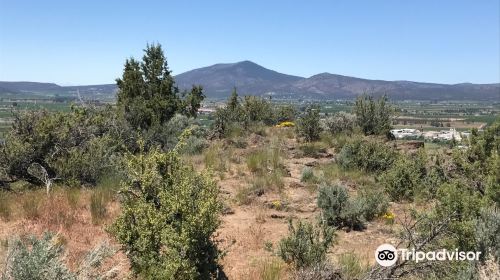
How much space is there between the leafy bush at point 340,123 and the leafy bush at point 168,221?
43.7 ft

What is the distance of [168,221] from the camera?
17.0 ft

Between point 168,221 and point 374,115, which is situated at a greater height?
point 374,115

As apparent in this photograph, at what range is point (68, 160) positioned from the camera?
1000cm

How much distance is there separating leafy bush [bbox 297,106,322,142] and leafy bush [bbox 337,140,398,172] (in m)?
3.53

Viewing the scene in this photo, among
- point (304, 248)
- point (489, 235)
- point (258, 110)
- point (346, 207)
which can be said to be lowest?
point (346, 207)

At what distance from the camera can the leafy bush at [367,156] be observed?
42.4 ft

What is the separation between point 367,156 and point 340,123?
5386 millimetres

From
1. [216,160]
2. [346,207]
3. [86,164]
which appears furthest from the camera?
[216,160]

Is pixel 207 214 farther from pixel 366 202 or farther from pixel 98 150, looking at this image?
pixel 98 150

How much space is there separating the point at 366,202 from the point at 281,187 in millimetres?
2527

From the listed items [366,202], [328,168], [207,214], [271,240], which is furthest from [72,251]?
[328,168]

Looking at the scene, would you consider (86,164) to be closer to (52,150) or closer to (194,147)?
(52,150)

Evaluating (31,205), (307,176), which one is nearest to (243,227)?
(31,205)

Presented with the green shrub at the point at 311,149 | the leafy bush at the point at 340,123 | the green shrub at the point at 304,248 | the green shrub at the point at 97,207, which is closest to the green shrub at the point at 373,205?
the green shrub at the point at 304,248
